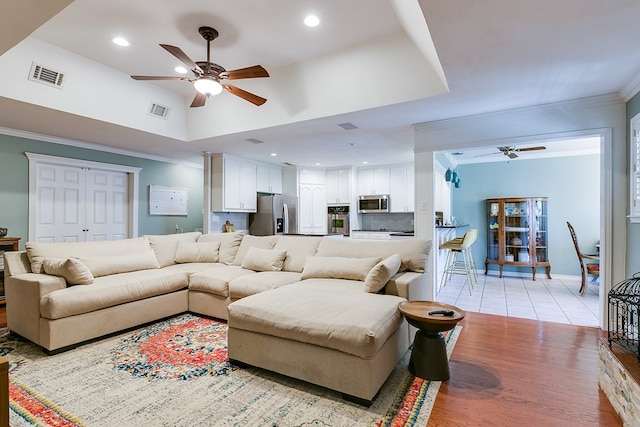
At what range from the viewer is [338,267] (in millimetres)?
3123

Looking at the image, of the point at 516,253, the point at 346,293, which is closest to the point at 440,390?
the point at 346,293

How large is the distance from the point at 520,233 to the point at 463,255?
1.39 m

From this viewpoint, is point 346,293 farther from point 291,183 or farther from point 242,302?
point 291,183

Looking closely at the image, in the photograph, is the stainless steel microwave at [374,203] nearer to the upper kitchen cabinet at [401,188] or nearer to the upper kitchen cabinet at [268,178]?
the upper kitchen cabinet at [401,188]

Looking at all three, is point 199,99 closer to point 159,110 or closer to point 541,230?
point 159,110

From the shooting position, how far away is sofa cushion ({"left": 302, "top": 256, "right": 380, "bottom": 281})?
301 cm

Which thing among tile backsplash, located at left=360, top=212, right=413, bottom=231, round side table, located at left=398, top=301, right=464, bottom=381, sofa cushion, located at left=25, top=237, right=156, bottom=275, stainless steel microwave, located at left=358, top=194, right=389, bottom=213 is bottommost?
round side table, located at left=398, top=301, right=464, bottom=381

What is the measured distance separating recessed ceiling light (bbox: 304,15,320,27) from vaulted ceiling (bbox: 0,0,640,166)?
7cm

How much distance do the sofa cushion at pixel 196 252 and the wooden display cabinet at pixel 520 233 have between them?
5289 mm

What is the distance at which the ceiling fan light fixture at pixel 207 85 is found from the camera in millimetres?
2820

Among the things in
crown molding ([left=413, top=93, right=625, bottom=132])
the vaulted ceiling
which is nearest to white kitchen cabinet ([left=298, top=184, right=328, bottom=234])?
the vaulted ceiling

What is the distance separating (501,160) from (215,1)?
597 cm

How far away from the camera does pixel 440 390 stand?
2.08m

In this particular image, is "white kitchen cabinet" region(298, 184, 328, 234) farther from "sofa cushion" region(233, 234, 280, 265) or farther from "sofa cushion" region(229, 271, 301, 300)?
"sofa cushion" region(229, 271, 301, 300)
